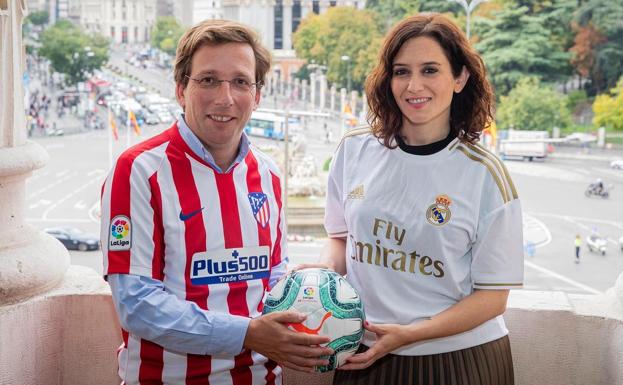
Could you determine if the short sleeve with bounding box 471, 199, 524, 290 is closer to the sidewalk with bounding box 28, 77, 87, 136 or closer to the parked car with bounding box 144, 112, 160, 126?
the parked car with bounding box 144, 112, 160, 126

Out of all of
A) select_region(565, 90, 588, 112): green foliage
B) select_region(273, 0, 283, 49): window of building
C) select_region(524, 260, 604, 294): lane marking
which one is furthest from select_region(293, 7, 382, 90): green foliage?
select_region(524, 260, 604, 294): lane marking

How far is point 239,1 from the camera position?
3077cm

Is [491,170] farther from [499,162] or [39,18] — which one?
[39,18]

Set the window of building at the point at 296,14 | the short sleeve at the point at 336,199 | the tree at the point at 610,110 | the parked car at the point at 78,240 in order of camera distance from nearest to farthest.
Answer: the short sleeve at the point at 336,199
the parked car at the point at 78,240
the tree at the point at 610,110
the window of building at the point at 296,14

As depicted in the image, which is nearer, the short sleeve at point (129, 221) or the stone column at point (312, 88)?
the short sleeve at point (129, 221)

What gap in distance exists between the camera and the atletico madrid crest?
4.69ft

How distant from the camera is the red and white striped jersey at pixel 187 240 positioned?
130 cm

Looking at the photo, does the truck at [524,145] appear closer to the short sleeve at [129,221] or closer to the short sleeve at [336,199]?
the short sleeve at [336,199]

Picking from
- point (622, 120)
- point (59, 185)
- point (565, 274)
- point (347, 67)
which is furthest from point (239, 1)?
point (565, 274)

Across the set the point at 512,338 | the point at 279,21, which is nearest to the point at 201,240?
the point at 512,338

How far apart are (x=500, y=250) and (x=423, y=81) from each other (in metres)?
0.34

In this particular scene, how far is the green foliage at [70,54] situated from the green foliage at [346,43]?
8180 mm

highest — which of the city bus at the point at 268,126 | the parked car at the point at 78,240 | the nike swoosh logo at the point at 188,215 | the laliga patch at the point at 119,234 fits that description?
the nike swoosh logo at the point at 188,215

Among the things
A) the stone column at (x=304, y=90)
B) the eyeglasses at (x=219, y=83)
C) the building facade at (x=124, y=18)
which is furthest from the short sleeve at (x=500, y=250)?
the building facade at (x=124, y=18)
